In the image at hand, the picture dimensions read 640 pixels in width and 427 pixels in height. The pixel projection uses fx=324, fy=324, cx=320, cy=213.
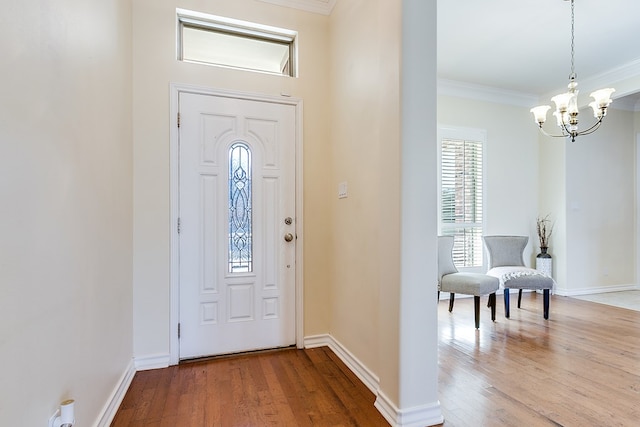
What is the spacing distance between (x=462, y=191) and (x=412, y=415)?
3516 millimetres

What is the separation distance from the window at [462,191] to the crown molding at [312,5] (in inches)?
92.6

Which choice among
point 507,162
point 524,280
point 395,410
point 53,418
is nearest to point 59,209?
point 53,418

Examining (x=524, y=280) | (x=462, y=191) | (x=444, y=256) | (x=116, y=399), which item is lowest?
(x=116, y=399)

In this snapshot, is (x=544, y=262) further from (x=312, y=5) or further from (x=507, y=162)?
(x=312, y=5)

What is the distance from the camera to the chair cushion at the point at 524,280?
3.53m

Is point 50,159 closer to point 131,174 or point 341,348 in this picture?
point 131,174

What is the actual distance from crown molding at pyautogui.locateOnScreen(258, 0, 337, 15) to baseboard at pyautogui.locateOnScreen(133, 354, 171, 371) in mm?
2888

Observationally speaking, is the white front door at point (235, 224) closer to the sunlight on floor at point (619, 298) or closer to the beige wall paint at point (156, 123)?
the beige wall paint at point (156, 123)

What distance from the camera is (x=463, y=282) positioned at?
3.31 meters

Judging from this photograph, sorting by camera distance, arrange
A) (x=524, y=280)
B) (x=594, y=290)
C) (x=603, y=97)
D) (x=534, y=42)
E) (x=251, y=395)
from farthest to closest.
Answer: (x=594, y=290) → (x=524, y=280) → (x=534, y=42) → (x=603, y=97) → (x=251, y=395)

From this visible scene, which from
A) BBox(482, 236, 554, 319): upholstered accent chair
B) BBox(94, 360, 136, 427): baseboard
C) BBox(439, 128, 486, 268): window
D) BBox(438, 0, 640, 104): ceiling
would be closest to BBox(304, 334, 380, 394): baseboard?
BBox(94, 360, 136, 427): baseboard

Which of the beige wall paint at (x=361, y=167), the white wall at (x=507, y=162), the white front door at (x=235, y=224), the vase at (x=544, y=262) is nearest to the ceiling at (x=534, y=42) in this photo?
the white wall at (x=507, y=162)

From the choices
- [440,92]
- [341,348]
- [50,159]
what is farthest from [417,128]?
[440,92]

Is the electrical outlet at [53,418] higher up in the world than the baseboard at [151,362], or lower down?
higher up
